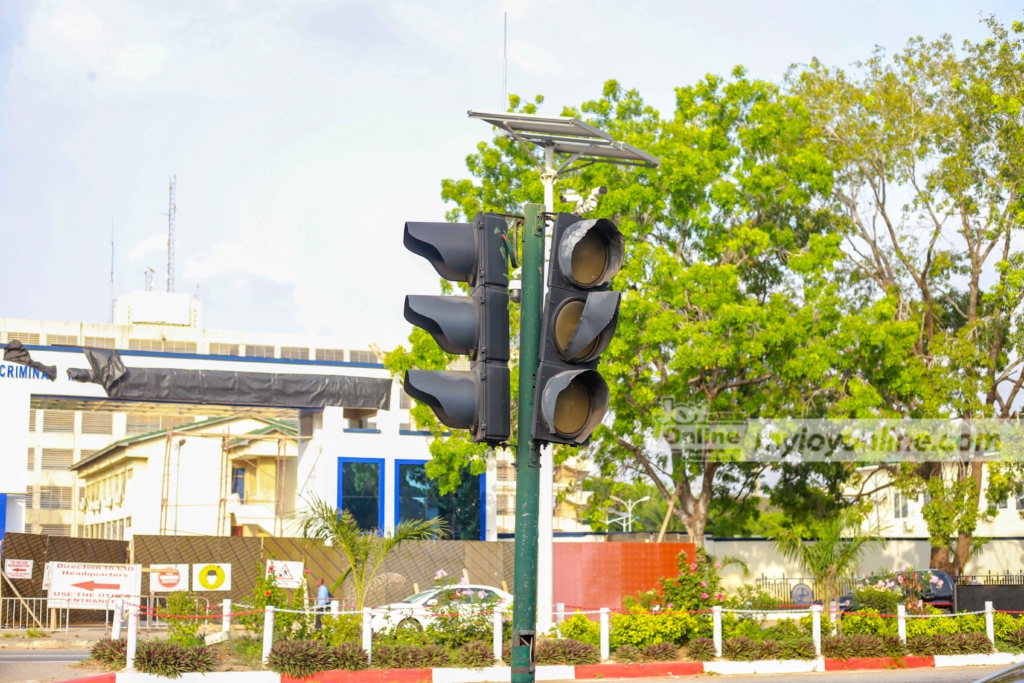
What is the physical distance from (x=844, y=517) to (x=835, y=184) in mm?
13070

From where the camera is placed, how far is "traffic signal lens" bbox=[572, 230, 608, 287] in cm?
513

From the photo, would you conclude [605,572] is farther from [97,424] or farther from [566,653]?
[97,424]

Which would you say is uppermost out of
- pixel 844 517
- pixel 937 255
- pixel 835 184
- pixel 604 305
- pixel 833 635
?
pixel 835 184

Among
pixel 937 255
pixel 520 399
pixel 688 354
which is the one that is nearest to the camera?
pixel 520 399

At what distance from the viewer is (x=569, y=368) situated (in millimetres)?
5059

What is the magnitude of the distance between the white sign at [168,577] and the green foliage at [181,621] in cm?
637

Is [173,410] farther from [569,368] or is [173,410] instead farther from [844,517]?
[569,368]

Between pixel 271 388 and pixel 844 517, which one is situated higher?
pixel 271 388

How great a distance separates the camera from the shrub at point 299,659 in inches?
648

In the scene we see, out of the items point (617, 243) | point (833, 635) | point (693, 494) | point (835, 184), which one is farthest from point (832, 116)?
point (617, 243)

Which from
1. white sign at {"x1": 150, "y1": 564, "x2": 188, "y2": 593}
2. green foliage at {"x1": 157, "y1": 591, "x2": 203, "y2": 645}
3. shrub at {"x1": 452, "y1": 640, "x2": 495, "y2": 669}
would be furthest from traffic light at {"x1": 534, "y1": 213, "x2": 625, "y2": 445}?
white sign at {"x1": 150, "y1": 564, "x2": 188, "y2": 593}

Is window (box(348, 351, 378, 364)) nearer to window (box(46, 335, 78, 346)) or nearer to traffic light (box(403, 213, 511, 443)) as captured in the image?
window (box(46, 335, 78, 346))

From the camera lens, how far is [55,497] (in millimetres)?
78312

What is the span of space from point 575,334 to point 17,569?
25.8m
